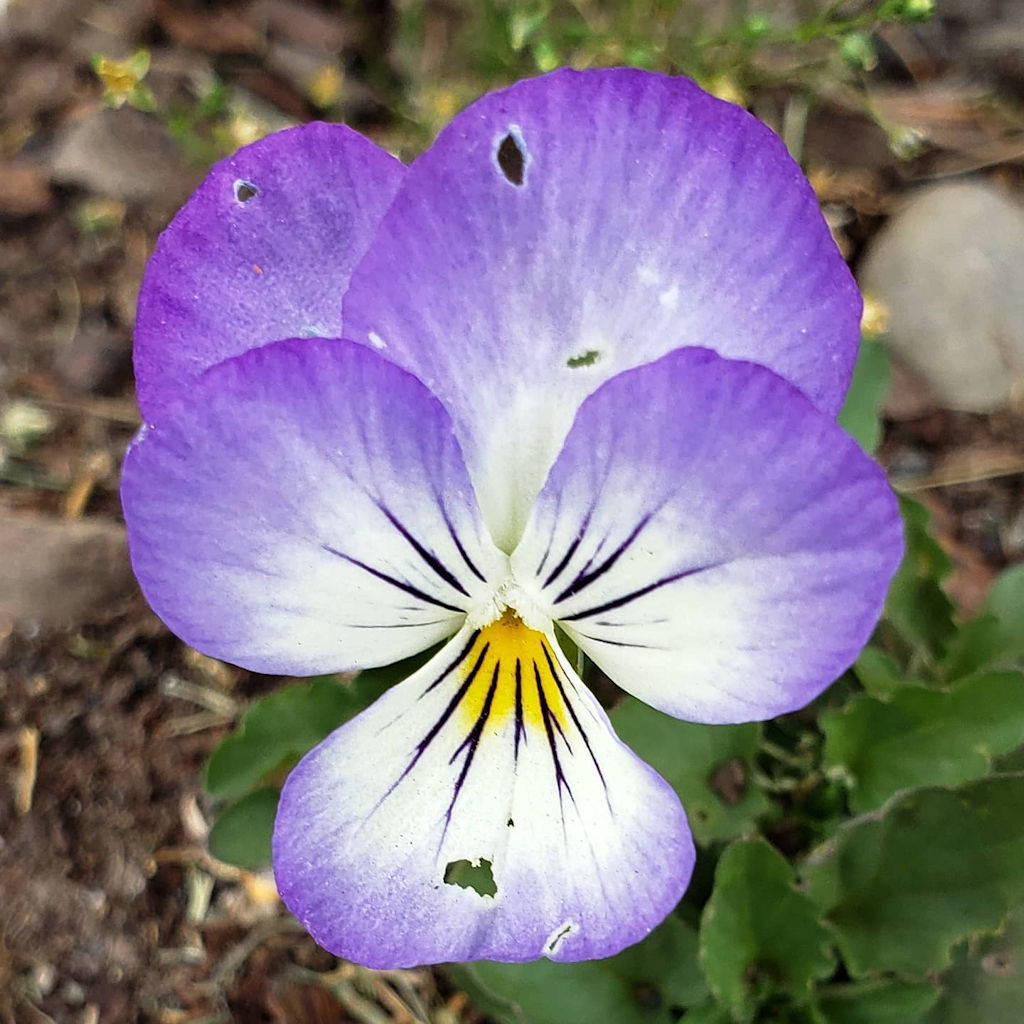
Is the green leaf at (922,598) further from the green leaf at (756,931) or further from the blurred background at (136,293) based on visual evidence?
the green leaf at (756,931)

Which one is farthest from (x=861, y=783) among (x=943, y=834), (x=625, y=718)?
(x=625, y=718)

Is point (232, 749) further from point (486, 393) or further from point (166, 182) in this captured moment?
point (166, 182)

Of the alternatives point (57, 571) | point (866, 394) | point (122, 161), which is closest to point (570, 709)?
point (866, 394)

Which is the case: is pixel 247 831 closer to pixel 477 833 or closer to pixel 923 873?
pixel 477 833

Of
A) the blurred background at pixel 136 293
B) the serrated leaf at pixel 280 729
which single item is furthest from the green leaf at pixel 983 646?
the serrated leaf at pixel 280 729

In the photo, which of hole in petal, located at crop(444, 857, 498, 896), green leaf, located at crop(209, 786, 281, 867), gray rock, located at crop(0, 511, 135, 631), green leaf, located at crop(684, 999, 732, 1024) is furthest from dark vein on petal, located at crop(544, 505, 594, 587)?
gray rock, located at crop(0, 511, 135, 631)

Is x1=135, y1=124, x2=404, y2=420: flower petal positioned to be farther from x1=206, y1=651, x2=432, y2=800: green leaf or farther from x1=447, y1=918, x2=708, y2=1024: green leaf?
x1=447, y1=918, x2=708, y2=1024: green leaf
